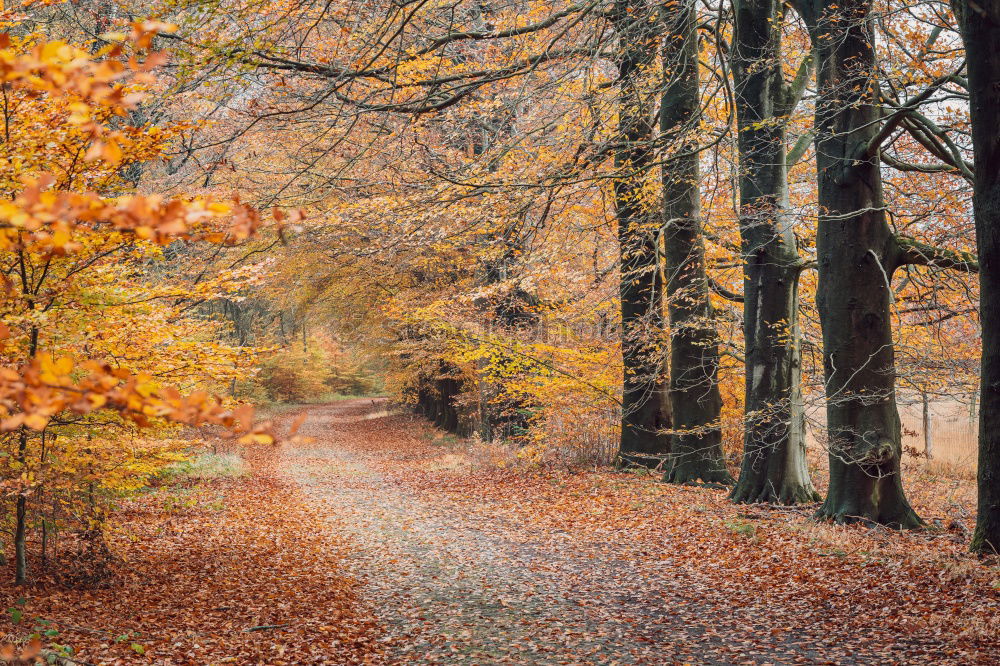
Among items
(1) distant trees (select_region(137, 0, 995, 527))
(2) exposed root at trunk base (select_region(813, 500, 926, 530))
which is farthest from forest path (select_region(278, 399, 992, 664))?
(1) distant trees (select_region(137, 0, 995, 527))

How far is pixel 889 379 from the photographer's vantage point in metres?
8.21

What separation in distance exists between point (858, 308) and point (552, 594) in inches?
187

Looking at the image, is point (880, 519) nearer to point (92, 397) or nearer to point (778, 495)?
point (778, 495)

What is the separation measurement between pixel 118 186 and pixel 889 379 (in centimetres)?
826

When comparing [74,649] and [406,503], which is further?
[406,503]

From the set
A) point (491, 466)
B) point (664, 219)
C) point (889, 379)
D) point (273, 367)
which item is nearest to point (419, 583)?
point (889, 379)

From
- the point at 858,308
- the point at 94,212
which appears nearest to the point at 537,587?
the point at 858,308

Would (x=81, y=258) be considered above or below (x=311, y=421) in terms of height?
above

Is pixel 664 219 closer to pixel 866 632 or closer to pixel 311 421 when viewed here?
pixel 866 632

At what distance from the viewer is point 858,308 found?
26.9ft

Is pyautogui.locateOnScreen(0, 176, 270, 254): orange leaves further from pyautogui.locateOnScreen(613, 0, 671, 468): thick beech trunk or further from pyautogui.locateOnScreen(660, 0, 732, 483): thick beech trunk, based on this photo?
pyautogui.locateOnScreen(660, 0, 732, 483): thick beech trunk

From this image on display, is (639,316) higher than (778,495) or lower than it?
higher

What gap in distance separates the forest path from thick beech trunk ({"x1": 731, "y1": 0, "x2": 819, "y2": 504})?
1241 millimetres

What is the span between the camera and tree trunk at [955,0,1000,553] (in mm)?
6043
